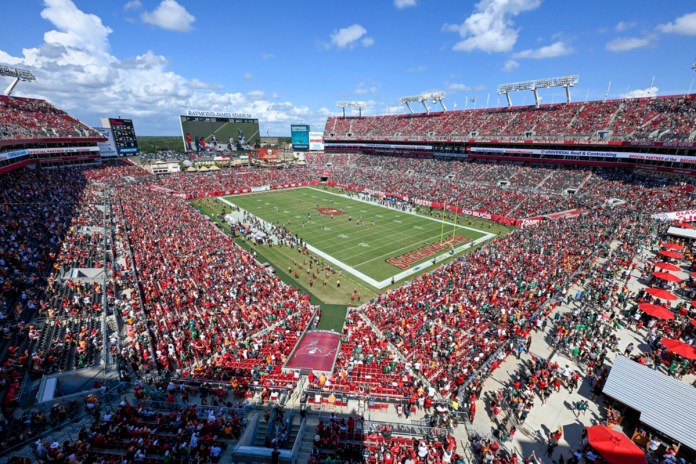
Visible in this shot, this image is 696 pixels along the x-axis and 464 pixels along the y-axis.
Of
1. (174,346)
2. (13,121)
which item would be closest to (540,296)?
(174,346)

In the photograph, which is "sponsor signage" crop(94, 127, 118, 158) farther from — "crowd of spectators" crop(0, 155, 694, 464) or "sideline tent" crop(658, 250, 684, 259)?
"sideline tent" crop(658, 250, 684, 259)

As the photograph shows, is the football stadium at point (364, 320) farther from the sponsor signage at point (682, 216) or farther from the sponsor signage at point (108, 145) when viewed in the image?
the sponsor signage at point (108, 145)

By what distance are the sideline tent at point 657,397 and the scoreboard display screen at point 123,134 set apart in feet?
276

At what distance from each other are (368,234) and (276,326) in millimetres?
19433

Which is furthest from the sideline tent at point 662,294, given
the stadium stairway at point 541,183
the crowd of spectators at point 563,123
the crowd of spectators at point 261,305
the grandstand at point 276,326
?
the stadium stairway at point 541,183

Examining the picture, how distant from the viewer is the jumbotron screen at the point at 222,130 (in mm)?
67562

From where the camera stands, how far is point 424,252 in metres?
30.1

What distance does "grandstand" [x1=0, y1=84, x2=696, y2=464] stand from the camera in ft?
33.6

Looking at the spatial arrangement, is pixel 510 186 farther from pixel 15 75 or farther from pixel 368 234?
pixel 15 75

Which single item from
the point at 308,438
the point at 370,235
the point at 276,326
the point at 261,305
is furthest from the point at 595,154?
the point at 308,438

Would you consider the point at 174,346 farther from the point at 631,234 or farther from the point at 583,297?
the point at 631,234

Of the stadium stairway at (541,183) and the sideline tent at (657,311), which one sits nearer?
the sideline tent at (657,311)

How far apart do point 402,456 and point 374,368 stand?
459cm

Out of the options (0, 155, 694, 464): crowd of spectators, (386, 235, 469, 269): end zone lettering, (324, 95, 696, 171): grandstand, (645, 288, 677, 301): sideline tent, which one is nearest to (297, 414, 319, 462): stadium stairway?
(0, 155, 694, 464): crowd of spectators
